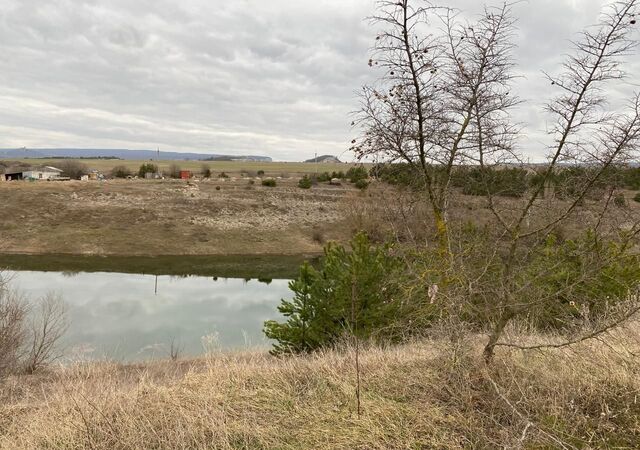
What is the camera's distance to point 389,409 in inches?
178

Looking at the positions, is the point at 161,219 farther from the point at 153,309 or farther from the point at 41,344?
the point at 41,344

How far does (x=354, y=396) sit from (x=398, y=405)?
55 centimetres

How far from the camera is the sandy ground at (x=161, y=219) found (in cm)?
4078

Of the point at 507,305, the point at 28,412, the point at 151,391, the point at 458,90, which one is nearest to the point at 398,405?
the point at 507,305

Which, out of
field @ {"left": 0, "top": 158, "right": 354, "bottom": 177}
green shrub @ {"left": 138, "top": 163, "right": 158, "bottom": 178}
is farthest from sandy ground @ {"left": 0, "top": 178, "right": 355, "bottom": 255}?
field @ {"left": 0, "top": 158, "right": 354, "bottom": 177}

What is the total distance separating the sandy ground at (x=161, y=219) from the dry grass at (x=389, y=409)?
37.1m

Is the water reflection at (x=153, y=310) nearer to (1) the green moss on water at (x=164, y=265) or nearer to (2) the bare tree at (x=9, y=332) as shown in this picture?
(1) the green moss on water at (x=164, y=265)

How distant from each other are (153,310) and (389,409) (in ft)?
70.4

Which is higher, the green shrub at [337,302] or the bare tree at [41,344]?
the green shrub at [337,302]

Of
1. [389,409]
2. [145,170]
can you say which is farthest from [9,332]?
[145,170]

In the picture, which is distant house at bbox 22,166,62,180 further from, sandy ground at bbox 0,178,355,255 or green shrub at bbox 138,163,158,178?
sandy ground at bbox 0,178,355,255

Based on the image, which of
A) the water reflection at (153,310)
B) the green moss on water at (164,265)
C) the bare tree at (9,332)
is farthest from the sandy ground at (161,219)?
the bare tree at (9,332)

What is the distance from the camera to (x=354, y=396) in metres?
4.95

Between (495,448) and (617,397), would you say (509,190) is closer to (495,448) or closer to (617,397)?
(617,397)
